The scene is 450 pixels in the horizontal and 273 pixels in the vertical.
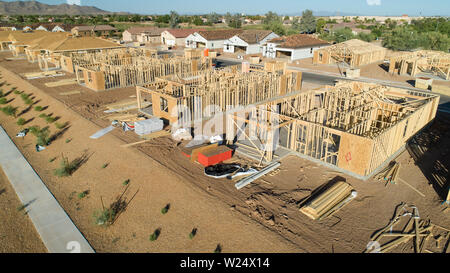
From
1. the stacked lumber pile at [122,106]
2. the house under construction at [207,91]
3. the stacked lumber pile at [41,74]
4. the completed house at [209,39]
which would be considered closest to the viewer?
the house under construction at [207,91]

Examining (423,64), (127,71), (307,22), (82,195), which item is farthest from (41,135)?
(307,22)

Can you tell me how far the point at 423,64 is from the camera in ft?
130

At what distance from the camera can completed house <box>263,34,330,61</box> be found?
50.1 meters

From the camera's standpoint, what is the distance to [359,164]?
48.4 ft

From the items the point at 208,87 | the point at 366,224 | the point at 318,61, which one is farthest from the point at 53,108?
the point at 318,61

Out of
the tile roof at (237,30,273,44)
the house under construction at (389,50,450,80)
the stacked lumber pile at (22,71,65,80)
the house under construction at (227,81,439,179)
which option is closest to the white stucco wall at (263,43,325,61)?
the tile roof at (237,30,273,44)

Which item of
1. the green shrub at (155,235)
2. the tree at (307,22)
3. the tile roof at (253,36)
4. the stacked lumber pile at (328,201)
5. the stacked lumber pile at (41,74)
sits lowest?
the green shrub at (155,235)

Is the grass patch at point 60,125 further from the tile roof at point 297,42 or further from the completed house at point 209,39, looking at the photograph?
the completed house at point 209,39

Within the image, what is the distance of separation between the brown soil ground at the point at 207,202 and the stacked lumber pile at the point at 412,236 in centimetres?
37

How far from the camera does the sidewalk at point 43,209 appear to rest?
34.7ft

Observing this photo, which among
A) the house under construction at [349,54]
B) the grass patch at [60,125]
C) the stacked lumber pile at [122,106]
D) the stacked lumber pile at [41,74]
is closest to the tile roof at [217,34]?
the house under construction at [349,54]

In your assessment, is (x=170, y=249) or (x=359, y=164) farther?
(x=359, y=164)

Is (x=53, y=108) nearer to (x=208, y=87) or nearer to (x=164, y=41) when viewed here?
(x=208, y=87)

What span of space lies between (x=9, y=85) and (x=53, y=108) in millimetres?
13794
